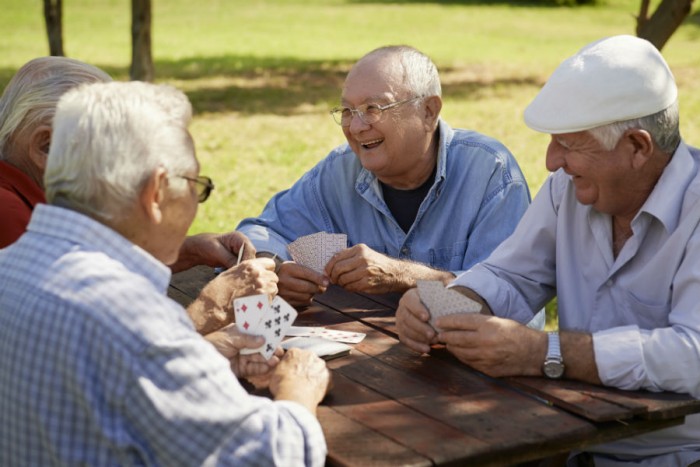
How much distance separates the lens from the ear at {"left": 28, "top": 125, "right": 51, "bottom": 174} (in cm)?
326

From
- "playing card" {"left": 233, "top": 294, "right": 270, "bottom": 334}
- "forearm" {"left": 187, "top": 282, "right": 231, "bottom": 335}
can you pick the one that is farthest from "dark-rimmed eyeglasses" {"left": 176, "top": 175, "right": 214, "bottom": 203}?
"forearm" {"left": 187, "top": 282, "right": 231, "bottom": 335}

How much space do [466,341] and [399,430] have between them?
51 cm

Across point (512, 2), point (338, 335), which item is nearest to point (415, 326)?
point (338, 335)

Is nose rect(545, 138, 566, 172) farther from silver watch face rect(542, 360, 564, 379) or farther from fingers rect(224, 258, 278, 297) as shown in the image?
fingers rect(224, 258, 278, 297)

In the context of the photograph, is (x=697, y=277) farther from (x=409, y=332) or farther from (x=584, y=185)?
(x=409, y=332)

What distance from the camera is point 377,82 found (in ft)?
13.3

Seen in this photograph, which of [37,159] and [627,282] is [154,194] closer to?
[37,159]

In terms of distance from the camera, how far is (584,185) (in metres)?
3.01

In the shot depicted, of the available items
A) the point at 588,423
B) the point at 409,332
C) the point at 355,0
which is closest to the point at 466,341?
the point at 409,332

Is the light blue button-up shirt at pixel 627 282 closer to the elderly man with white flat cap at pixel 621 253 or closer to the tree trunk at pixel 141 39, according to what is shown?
the elderly man with white flat cap at pixel 621 253

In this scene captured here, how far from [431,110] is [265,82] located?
13337mm

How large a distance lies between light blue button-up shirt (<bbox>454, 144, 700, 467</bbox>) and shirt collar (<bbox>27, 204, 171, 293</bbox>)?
1246 mm

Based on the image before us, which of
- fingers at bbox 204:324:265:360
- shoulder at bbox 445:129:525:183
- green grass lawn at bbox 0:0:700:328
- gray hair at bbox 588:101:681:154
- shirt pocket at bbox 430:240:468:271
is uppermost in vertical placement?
gray hair at bbox 588:101:681:154

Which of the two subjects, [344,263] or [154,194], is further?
[344,263]
